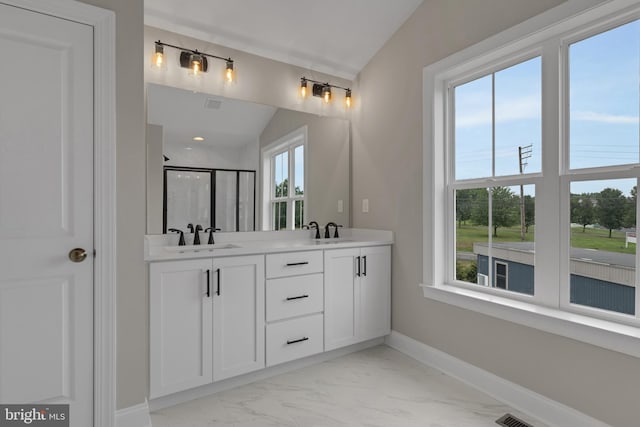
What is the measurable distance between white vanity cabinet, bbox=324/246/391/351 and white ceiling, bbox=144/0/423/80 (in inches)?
68.4

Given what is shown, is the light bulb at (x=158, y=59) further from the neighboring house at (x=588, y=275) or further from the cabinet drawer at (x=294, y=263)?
the neighboring house at (x=588, y=275)

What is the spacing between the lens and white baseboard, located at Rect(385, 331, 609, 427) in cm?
175

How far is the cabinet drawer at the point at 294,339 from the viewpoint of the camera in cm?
227

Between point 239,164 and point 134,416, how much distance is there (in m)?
1.77

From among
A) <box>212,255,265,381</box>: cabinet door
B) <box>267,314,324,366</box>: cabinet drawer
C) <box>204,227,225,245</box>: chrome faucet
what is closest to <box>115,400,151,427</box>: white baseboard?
<box>212,255,265,381</box>: cabinet door

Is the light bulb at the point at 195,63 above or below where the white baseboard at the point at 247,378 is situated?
above

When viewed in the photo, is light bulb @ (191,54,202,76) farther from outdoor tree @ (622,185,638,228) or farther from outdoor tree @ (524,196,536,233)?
outdoor tree @ (622,185,638,228)

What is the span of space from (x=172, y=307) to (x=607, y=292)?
234 centimetres

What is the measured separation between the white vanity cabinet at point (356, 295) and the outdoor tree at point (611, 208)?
1.45 metres

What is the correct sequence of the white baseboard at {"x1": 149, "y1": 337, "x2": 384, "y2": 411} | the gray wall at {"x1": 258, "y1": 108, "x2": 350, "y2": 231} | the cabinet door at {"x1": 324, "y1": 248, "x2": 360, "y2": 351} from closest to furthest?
1. the white baseboard at {"x1": 149, "y1": 337, "x2": 384, "y2": 411}
2. the cabinet door at {"x1": 324, "y1": 248, "x2": 360, "y2": 351}
3. the gray wall at {"x1": 258, "y1": 108, "x2": 350, "y2": 231}

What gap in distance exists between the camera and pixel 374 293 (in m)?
2.78

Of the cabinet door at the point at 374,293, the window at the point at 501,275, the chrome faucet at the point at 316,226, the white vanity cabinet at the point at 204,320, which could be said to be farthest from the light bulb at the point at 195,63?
the window at the point at 501,275

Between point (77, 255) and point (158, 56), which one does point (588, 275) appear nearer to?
point (77, 255)

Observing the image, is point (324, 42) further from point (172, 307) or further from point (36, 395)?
point (36, 395)
